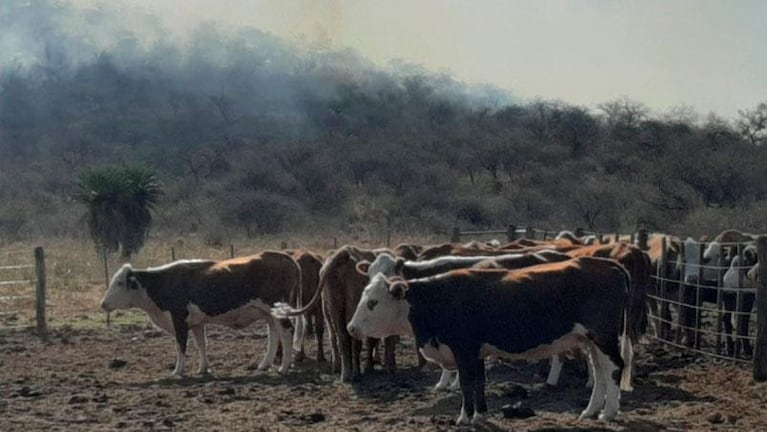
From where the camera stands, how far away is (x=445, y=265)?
1184cm

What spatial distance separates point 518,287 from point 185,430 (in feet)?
11.4

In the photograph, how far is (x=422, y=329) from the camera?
976 cm

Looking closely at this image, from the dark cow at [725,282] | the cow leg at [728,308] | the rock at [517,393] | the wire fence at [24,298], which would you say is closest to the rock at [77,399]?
the rock at [517,393]

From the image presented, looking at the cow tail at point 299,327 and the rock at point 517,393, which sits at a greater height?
the cow tail at point 299,327

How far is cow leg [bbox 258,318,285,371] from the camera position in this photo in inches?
547

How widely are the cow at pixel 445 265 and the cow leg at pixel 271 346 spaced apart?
2.42 m

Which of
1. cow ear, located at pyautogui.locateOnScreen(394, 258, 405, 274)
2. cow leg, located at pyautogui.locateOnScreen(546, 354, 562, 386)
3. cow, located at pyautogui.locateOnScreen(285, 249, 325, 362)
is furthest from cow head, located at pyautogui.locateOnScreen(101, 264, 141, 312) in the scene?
cow leg, located at pyautogui.locateOnScreen(546, 354, 562, 386)

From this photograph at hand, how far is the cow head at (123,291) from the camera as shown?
14.3 metres

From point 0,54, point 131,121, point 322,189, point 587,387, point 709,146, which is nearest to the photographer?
point 587,387

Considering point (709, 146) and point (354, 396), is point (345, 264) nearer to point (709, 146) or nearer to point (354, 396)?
point (354, 396)

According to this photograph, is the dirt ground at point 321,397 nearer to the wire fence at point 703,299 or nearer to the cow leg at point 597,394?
the cow leg at point 597,394

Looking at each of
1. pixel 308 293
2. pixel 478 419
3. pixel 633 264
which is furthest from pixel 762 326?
pixel 308 293

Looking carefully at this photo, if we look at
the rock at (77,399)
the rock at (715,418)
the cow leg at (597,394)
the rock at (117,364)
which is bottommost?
the rock at (117,364)

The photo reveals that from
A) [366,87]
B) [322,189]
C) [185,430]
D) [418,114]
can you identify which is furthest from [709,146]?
[366,87]
